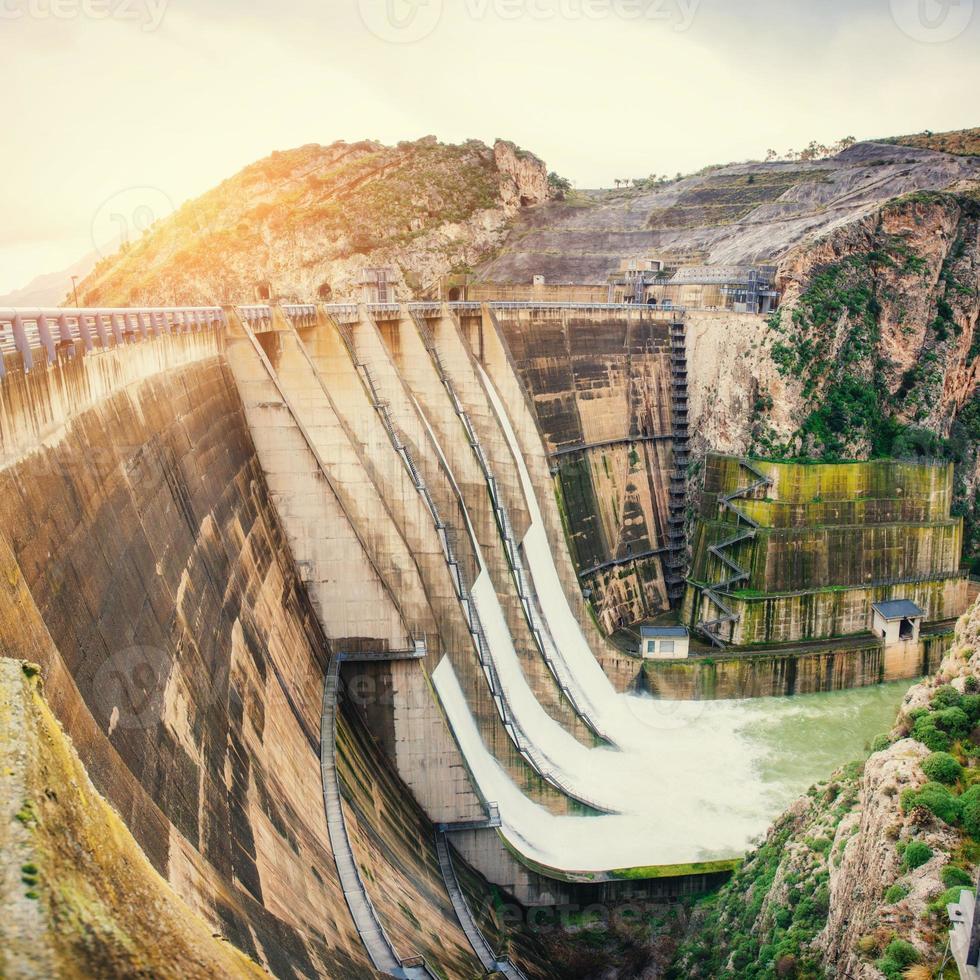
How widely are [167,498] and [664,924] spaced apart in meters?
13.2

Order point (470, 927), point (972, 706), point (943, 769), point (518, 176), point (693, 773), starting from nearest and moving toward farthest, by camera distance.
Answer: point (943, 769), point (972, 706), point (470, 927), point (693, 773), point (518, 176)

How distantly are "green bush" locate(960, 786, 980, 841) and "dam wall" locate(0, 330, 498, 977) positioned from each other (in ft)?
23.0

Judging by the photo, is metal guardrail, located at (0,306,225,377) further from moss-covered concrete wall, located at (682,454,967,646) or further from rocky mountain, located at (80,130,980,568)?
Answer: moss-covered concrete wall, located at (682,454,967,646)

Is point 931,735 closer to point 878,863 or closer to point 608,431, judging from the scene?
point 878,863

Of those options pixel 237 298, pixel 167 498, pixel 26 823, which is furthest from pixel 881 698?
pixel 237 298

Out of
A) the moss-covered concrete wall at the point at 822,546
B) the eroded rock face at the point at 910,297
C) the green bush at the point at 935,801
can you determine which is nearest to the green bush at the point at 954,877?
the green bush at the point at 935,801

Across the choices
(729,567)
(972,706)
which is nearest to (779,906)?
(972,706)

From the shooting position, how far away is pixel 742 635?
1061 inches

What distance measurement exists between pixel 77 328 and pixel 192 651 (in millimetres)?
4021

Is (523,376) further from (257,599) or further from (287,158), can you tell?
(287,158)

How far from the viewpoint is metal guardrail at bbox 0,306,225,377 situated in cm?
793

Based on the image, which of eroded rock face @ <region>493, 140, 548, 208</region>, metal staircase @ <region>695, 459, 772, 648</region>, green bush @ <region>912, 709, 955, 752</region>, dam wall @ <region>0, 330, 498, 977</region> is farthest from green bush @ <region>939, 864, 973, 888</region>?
eroded rock face @ <region>493, 140, 548, 208</region>

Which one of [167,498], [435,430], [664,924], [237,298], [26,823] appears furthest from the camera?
[237,298]

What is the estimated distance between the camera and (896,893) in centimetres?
930
